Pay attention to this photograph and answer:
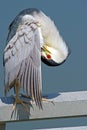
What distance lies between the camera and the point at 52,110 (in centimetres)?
198

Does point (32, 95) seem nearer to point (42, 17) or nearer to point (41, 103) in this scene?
point (41, 103)

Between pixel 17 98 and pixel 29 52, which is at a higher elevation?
pixel 29 52

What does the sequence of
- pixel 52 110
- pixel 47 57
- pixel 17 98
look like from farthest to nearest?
pixel 47 57 → pixel 17 98 → pixel 52 110

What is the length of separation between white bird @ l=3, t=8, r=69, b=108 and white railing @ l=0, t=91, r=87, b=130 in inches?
1.8

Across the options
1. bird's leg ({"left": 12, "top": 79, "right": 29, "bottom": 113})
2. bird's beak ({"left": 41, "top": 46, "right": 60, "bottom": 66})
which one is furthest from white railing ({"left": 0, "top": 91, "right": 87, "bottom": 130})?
bird's beak ({"left": 41, "top": 46, "right": 60, "bottom": 66})

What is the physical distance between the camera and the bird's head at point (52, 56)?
233 cm

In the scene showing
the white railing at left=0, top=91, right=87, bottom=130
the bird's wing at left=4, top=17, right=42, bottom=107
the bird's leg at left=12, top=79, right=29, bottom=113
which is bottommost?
the white railing at left=0, top=91, right=87, bottom=130

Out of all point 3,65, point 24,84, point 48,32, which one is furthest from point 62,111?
point 48,32

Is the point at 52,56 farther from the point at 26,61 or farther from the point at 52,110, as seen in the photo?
the point at 52,110

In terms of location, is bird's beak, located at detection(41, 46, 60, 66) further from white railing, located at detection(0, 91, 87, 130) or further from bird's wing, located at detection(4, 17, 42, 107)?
white railing, located at detection(0, 91, 87, 130)

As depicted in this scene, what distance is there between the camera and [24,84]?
6.86ft

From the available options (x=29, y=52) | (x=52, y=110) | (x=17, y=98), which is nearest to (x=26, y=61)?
(x=29, y=52)

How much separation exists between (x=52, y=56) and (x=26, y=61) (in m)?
0.33

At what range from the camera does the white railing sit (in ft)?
6.41
